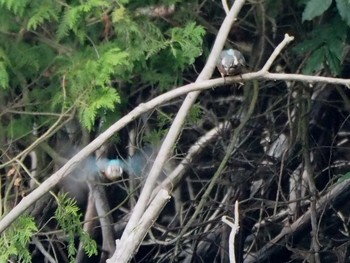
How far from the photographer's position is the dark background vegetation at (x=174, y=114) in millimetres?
4184

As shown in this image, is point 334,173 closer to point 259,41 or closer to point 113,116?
point 259,41

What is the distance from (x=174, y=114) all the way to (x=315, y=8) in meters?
1.36

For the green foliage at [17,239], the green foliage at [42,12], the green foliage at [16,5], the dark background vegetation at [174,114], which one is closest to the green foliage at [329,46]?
the dark background vegetation at [174,114]

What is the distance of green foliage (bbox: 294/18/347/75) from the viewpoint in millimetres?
4172

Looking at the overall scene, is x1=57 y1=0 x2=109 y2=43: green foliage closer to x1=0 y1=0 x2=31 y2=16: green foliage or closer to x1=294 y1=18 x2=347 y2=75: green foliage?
A: x1=0 y1=0 x2=31 y2=16: green foliage

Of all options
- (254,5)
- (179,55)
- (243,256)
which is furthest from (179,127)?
(243,256)

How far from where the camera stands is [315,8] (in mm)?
3826

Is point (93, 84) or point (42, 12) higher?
point (42, 12)

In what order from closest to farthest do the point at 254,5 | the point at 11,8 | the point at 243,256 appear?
the point at 11,8 → the point at 254,5 → the point at 243,256

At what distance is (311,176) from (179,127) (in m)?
1.67

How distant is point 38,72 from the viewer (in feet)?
14.3

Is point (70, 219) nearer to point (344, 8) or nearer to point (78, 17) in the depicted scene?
point (78, 17)

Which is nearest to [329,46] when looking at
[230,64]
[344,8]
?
[344,8]

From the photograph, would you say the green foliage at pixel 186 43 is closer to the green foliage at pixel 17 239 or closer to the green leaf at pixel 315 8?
the green leaf at pixel 315 8
